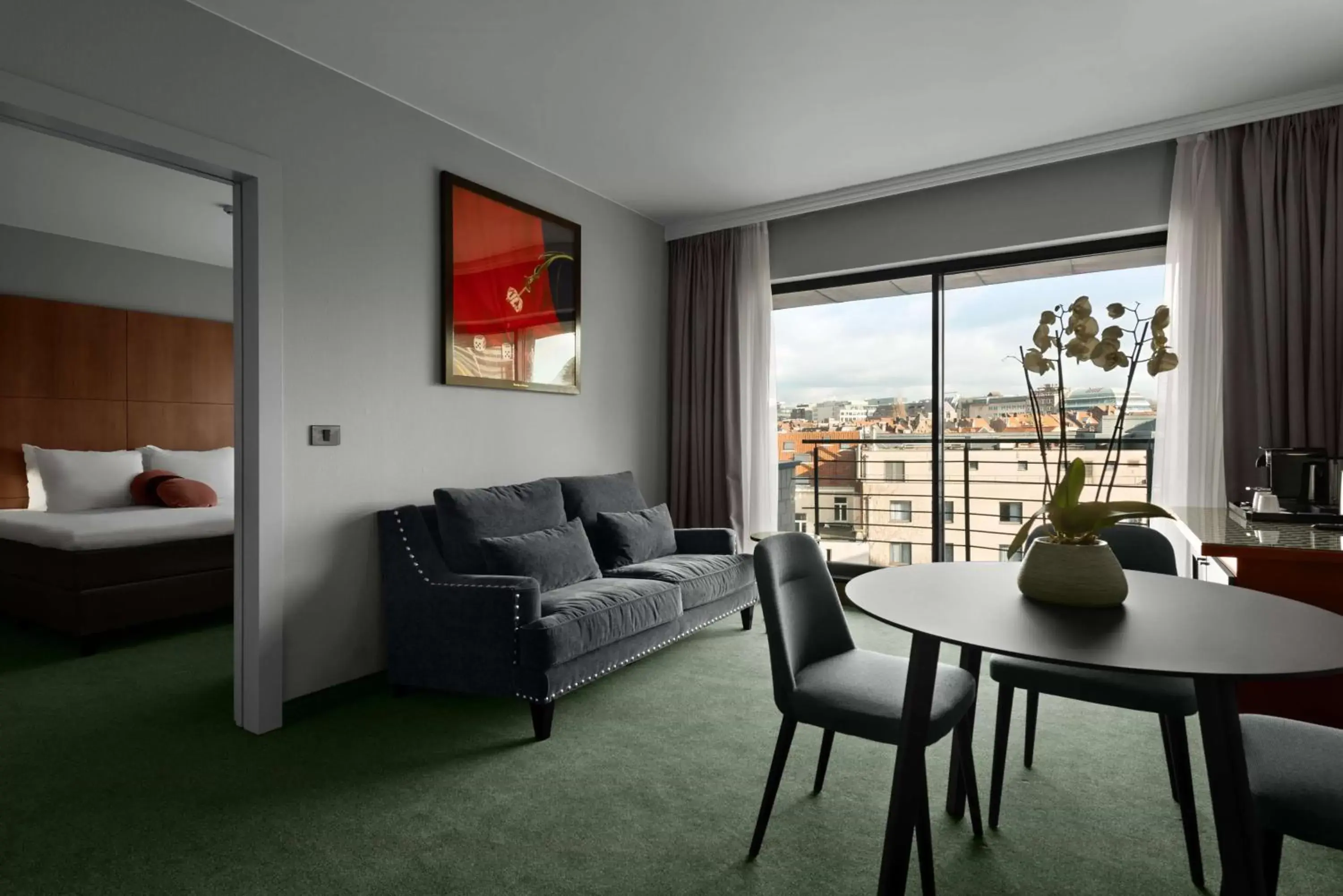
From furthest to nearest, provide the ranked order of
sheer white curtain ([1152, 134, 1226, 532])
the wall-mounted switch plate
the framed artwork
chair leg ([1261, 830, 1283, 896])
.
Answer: the framed artwork < sheer white curtain ([1152, 134, 1226, 532]) < the wall-mounted switch plate < chair leg ([1261, 830, 1283, 896])

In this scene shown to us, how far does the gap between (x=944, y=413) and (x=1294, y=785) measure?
11.1ft

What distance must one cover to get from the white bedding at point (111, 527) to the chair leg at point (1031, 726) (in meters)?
4.30

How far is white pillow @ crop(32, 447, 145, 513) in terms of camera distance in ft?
15.5

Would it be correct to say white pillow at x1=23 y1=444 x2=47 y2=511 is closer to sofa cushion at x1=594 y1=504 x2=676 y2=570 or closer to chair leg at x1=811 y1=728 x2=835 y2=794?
sofa cushion at x1=594 y1=504 x2=676 y2=570

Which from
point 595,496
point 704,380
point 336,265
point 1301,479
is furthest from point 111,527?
point 1301,479

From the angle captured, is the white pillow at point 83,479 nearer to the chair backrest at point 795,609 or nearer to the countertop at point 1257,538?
the chair backrest at point 795,609

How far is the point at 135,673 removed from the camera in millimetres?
3430

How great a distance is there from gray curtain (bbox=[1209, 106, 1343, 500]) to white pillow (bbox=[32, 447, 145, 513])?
21.7ft

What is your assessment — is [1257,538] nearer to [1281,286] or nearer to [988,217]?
[1281,286]

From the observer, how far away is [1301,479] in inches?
113

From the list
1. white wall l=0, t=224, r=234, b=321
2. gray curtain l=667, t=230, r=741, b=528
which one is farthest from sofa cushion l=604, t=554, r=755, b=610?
white wall l=0, t=224, r=234, b=321

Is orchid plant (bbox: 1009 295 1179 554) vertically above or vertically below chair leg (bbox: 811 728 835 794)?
above

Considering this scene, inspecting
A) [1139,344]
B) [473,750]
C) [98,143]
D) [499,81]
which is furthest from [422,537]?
[1139,344]

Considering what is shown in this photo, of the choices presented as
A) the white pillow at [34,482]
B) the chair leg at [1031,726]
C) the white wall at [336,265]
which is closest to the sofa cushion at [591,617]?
the white wall at [336,265]
